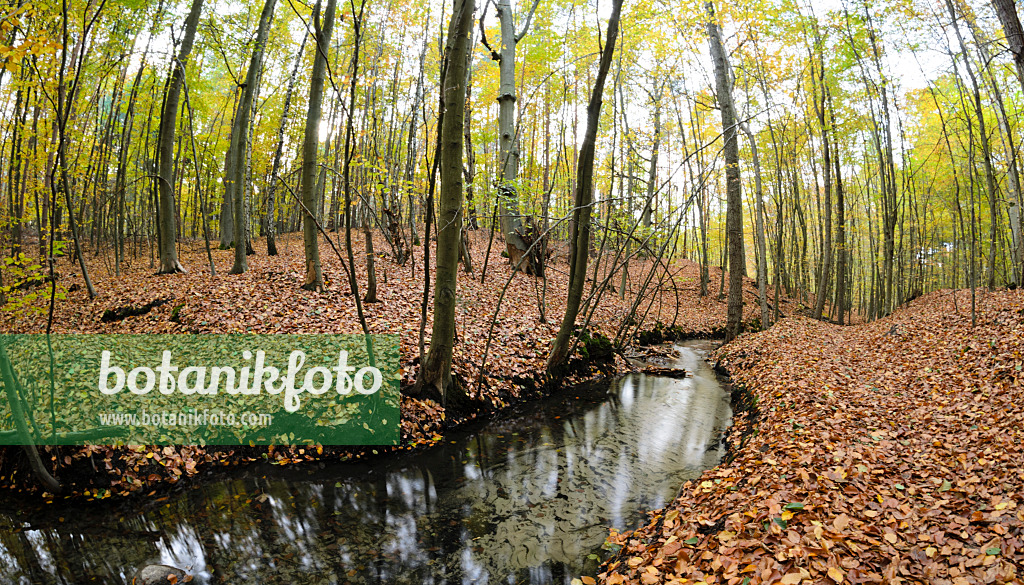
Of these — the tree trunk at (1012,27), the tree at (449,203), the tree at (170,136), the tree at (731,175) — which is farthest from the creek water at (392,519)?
the tree at (170,136)

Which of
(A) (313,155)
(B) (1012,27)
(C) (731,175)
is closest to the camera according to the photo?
(B) (1012,27)

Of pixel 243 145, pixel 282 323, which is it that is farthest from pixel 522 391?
pixel 243 145

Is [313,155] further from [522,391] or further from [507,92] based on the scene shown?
[507,92]

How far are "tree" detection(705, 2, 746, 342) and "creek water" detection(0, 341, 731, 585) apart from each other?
21.9 ft

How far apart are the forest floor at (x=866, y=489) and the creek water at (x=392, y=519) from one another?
512 millimetres

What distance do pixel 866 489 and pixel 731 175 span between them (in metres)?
9.03

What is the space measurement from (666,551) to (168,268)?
38.2ft

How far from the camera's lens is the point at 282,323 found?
6949 mm

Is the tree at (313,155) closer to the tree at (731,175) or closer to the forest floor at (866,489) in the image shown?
the forest floor at (866,489)

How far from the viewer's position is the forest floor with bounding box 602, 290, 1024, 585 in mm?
2693

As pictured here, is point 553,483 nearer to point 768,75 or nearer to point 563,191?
point 768,75

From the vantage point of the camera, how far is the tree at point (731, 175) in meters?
10.8

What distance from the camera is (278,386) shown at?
577cm

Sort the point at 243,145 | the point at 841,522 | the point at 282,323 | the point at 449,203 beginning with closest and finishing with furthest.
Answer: the point at 841,522, the point at 449,203, the point at 282,323, the point at 243,145
